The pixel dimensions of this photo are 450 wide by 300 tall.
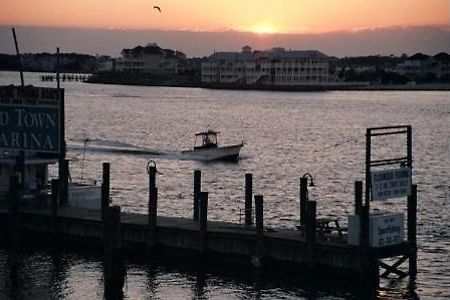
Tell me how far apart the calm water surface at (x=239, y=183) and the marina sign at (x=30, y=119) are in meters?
4.78

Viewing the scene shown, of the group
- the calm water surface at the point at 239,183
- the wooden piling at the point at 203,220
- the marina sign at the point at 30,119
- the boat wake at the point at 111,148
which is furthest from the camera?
the boat wake at the point at 111,148

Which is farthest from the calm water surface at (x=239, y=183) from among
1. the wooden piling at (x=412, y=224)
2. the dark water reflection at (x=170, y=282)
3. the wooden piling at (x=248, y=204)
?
the wooden piling at (x=248, y=204)

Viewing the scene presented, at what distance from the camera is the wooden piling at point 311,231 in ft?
96.1

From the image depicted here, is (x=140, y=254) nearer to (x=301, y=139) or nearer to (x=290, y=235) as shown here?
(x=290, y=235)

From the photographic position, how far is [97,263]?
3338 cm

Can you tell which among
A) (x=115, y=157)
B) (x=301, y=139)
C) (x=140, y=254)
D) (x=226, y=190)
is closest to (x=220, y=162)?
(x=115, y=157)

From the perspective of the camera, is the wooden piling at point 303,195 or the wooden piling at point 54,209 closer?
the wooden piling at point 303,195

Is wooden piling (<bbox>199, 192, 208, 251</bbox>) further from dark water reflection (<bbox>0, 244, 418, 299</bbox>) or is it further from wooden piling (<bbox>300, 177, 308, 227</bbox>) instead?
wooden piling (<bbox>300, 177, 308, 227</bbox>)

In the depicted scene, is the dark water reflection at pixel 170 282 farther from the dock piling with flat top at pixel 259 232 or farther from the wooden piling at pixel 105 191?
the wooden piling at pixel 105 191

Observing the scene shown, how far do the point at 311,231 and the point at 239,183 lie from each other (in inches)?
1303

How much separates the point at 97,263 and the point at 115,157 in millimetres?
47541

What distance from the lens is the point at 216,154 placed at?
77500mm

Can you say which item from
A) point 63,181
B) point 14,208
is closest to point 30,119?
point 63,181

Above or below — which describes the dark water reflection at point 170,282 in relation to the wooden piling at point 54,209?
below
